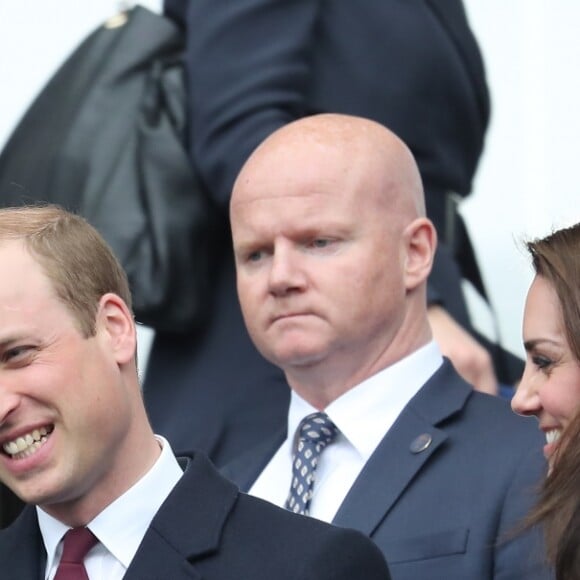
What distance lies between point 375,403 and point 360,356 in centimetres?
10

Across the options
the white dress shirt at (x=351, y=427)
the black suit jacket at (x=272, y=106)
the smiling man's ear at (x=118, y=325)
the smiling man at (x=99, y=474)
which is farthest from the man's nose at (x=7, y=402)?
the black suit jacket at (x=272, y=106)

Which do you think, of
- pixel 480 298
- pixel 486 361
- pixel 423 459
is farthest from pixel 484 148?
pixel 423 459

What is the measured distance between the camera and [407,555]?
3148 mm

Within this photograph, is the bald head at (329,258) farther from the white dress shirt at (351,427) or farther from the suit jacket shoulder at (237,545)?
the suit jacket shoulder at (237,545)

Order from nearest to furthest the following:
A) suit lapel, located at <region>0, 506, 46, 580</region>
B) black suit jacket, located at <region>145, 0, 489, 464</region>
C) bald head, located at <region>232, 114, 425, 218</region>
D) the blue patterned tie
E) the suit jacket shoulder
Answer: the suit jacket shoulder < suit lapel, located at <region>0, 506, 46, 580</region> < the blue patterned tie < bald head, located at <region>232, 114, 425, 218</region> < black suit jacket, located at <region>145, 0, 489, 464</region>

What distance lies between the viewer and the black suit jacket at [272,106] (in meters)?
4.16

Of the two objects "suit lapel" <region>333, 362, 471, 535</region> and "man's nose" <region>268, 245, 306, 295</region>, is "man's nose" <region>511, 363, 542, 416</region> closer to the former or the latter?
"suit lapel" <region>333, 362, 471, 535</region>

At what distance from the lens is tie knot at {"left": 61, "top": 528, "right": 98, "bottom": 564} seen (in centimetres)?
262

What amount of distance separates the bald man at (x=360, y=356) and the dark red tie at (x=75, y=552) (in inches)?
27.9

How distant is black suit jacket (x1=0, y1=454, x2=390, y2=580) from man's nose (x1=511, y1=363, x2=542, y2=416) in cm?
35

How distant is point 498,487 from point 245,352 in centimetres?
113

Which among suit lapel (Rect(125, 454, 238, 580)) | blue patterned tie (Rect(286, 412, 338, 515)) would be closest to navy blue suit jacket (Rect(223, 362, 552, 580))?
blue patterned tie (Rect(286, 412, 338, 515))

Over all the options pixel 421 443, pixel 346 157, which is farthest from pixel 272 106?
pixel 421 443

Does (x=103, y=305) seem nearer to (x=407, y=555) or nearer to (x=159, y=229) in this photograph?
(x=407, y=555)
